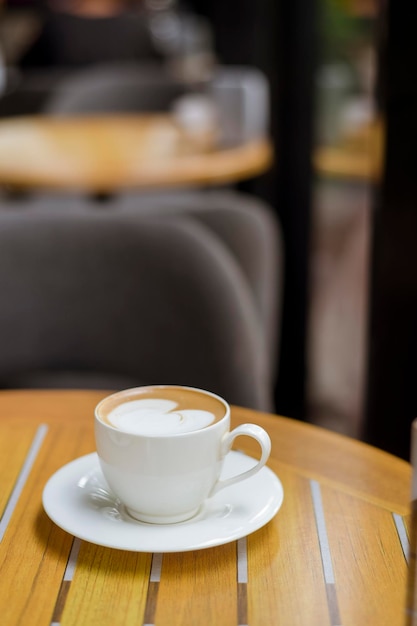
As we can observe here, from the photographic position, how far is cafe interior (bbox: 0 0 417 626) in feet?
2.07

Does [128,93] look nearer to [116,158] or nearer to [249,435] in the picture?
[116,158]

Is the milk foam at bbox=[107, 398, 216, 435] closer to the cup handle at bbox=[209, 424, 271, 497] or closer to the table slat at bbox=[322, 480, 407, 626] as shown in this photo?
the cup handle at bbox=[209, 424, 271, 497]

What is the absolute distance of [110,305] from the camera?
4.48ft

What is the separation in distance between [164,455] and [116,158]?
5.85 feet

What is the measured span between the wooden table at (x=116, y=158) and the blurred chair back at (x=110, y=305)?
2.51ft

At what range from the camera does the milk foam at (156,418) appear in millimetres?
668

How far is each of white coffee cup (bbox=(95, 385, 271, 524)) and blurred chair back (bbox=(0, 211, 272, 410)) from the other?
612 mm

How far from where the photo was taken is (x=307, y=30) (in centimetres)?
281

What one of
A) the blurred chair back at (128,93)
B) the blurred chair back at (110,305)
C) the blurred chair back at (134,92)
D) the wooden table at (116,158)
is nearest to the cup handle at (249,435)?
the blurred chair back at (110,305)

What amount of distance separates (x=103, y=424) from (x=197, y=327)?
0.66 metres

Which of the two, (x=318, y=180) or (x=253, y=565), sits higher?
(x=253, y=565)

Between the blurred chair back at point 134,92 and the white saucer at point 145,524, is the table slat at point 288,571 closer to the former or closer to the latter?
the white saucer at point 145,524

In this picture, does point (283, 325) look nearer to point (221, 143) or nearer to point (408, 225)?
point (221, 143)

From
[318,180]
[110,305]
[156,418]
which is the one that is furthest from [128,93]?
[156,418]
